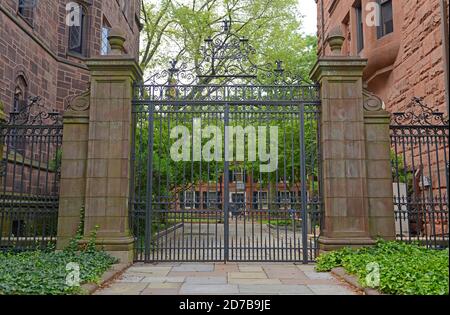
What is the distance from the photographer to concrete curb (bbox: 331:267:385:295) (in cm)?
532

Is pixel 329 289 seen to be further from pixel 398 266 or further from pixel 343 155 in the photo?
pixel 343 155

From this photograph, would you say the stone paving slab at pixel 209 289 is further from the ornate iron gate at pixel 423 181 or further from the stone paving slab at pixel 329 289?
the ornate iron gate at pixel 423 181

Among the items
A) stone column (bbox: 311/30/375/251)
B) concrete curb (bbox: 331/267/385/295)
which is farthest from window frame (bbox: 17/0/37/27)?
concrete curb (bbox: 331/267/385/295)

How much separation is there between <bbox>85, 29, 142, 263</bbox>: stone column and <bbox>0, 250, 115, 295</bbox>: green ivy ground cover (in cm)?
50

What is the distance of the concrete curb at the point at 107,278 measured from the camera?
17.9ft

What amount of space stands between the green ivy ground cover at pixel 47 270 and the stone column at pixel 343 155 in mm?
4283

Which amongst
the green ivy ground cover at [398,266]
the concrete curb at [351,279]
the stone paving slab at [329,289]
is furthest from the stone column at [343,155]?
the stone paving slab at [329,289]

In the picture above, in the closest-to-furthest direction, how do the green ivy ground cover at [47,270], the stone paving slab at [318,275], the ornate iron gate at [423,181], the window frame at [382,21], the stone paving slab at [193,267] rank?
the green ivy ground cover at [47,270]
the stone paving slab at [318,275]
the stone paving slab at [193,267]
the ornate iron gate at [423,181]
the window frame at [382,21]

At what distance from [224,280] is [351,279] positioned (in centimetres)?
193

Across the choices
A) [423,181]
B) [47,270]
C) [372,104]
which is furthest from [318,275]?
[47,270]

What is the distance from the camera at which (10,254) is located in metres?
8.05

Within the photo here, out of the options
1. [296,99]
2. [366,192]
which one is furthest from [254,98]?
[366,192]

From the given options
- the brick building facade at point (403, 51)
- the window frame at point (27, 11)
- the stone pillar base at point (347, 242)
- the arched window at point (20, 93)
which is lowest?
the stone pillar base at point (347, 242)

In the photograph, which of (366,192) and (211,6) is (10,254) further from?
(211,6)
